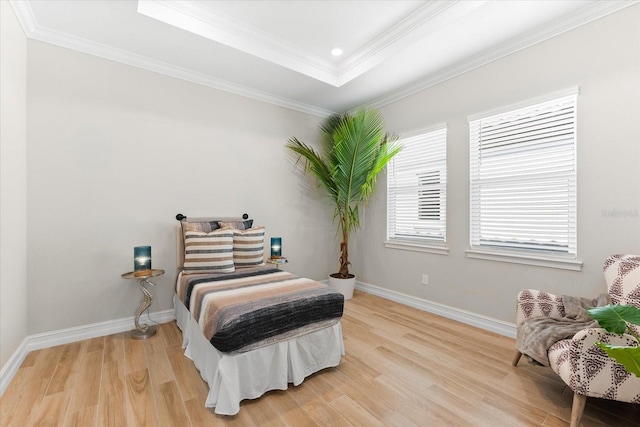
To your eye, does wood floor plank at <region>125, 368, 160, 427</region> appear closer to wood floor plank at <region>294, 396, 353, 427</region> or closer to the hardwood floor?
the hardwood floor

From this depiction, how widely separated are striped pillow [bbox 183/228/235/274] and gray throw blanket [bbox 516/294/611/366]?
2.42 m

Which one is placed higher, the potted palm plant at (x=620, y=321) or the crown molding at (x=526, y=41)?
the crown molding at (x=526, y=41)

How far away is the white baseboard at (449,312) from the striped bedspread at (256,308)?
1.67 meters

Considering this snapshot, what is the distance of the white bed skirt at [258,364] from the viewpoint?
1.62 metres

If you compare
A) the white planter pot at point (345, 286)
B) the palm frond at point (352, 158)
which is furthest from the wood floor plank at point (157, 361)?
the palm frond at point (352, 158)

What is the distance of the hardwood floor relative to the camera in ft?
5.20

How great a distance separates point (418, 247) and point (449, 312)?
795 mm

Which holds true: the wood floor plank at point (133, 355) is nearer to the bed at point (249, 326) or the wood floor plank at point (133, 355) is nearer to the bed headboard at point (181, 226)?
the bed at point (249, 326)

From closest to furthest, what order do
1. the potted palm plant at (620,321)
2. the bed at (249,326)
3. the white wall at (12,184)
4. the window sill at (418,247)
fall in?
1. the potted palm plant at (620,321)
2. the bed at (249,326)
3. the white wall at (12,184)
4. the window sill at (418,247)

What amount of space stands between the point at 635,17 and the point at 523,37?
0.69m

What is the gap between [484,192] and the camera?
2.87 metres

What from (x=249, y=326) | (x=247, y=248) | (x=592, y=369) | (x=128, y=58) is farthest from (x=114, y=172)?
(x=592, y=369)

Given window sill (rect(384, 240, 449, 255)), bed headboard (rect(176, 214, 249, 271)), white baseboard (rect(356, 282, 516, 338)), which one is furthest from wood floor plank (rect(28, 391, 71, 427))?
window sill (rect(384, 240, 449, 255))

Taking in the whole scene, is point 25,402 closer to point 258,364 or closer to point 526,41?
point 258,364
